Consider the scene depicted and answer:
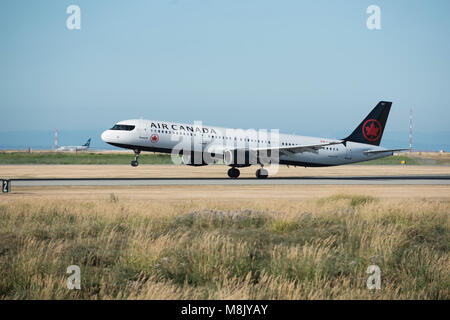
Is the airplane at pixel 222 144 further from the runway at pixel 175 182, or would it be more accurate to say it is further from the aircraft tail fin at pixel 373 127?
the aircraft tail fin at pixel 373 127

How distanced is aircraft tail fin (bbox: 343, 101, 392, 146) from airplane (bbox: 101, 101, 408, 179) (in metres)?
2.45

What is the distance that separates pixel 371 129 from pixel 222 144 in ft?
55.7

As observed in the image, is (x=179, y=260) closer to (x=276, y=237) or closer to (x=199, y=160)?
(x=276, y=237)

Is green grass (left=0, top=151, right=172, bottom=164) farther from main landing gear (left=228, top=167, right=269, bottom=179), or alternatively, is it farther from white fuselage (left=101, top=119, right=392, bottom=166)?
main landing gear (left=228, top=167, right=269, bottom=179)

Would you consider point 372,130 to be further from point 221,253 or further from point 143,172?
point 221,253

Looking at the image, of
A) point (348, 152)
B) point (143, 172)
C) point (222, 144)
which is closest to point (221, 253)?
point (222, 144)

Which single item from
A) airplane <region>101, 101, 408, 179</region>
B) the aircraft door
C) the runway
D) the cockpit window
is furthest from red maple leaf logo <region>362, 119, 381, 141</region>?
the cockpit window

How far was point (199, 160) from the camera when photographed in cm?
4259

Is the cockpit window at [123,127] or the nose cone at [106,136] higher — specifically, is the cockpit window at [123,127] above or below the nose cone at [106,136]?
above

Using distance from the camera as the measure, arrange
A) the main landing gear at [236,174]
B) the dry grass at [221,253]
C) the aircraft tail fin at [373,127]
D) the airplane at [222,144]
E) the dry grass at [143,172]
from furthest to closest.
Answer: the aircraft tail fin at [373,127] < the dry grass at [143,172] < the main landing gear at [236,174] < the airplane at [222,144] < the dry grass at [221,253]

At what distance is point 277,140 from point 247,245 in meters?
32.3

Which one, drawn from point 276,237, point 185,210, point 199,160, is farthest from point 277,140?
point 276,237

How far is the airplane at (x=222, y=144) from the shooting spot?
1650 inches

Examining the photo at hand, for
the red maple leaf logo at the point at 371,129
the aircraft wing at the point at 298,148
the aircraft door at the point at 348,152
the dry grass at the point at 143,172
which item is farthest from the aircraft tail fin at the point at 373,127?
the aircraft wing at the point at 298,148
